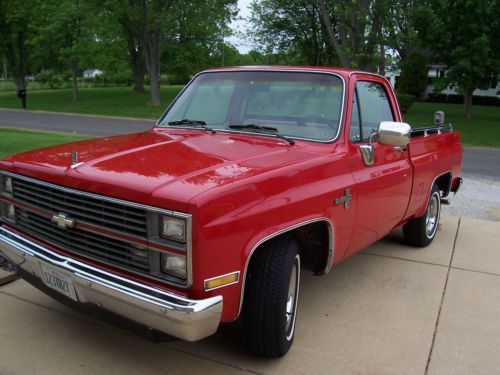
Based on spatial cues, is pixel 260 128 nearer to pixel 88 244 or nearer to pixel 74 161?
pixel 74 161

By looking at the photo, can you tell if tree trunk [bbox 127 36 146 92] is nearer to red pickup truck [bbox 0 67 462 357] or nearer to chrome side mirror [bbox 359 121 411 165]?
red pickup truck [bbox 0 67 462 357]

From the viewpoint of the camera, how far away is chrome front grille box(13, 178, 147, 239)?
2.66 meters

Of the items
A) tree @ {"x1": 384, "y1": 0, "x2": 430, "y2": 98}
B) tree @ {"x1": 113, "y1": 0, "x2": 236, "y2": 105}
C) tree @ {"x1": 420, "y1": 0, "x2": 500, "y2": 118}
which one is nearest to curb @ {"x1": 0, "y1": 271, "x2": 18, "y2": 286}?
tree @ {"x1": 384, "y1": 0, "x2": 430, "y2": 98}

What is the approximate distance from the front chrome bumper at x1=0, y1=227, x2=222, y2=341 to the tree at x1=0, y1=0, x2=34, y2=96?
33090 millimetres

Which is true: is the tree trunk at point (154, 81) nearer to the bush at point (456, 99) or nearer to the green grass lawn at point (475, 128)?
the green grass lawn at point (475, 128)

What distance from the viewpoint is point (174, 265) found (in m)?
2.62

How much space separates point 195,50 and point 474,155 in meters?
25.9

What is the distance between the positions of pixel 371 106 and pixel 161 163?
7.11 ft

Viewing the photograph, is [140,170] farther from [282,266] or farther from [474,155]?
[474,155]

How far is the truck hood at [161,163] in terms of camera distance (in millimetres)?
2623

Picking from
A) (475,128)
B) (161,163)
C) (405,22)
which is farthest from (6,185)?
(405,22)

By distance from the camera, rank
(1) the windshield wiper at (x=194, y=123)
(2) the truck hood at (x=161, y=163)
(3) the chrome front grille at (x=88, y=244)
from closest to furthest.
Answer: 1. (2) the truck hood at (x=161, y=163)
2. (3) the chrome front grille at (x=88, y=244)
3. (1) the windshield wiper at (x=194, y=123)

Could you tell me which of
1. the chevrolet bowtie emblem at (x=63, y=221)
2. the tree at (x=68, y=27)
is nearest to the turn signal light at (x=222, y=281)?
the chevrolet bowtie emblem at (x=63, y=221)

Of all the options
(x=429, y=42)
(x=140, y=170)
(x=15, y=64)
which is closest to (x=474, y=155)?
(x=429, y=42)
